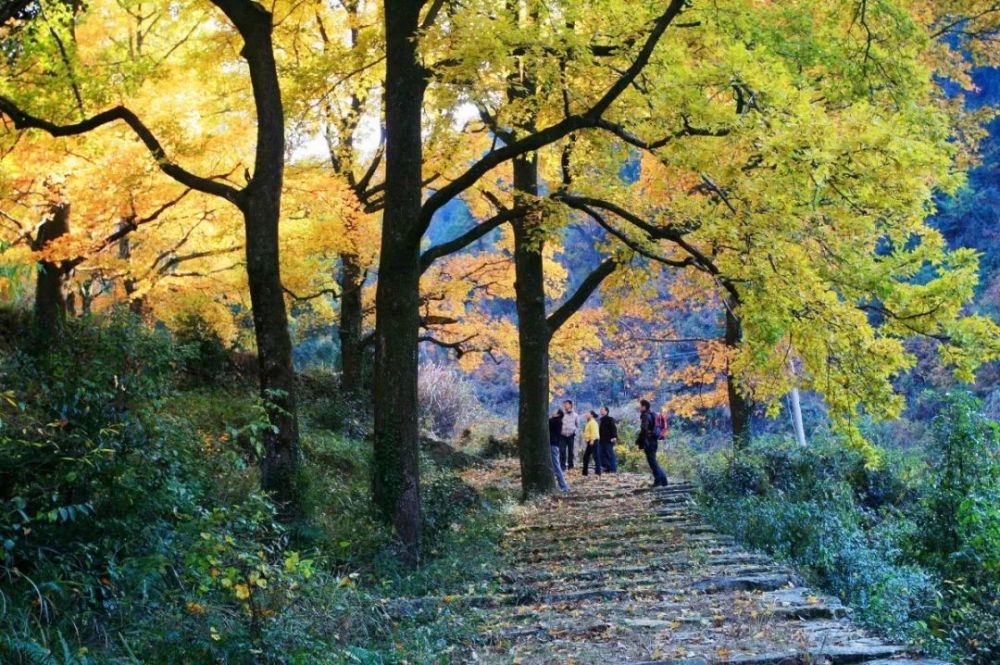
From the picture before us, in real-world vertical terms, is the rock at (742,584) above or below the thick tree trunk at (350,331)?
below

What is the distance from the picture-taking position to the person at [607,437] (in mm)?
19066

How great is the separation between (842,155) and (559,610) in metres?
4.77

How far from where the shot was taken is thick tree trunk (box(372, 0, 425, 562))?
30.3 feet

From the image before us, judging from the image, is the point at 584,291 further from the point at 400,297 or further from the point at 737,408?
the point at 400,297

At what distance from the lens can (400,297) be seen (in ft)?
30.8

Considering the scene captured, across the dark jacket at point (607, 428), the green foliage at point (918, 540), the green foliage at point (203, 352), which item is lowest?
the green foliage at point (918, 540)

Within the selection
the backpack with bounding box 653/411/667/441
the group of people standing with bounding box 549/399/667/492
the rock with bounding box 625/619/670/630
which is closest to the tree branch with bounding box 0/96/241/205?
the rock with bounding box 625/619/670/630

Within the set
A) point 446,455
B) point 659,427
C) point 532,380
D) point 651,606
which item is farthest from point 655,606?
point 446,455

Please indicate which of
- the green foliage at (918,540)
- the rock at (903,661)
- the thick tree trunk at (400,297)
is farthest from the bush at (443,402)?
the rock at (903,661)

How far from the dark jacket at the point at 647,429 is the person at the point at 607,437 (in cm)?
412

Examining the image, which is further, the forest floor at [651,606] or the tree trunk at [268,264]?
the tree trunk at [268,264]

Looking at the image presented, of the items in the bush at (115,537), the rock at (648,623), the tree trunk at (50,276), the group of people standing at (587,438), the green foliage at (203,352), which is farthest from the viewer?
the green foliage at (203,352)

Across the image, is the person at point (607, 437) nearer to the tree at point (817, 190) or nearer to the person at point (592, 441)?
the person at point (592, 441)

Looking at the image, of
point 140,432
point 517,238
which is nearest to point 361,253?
point 517,238
